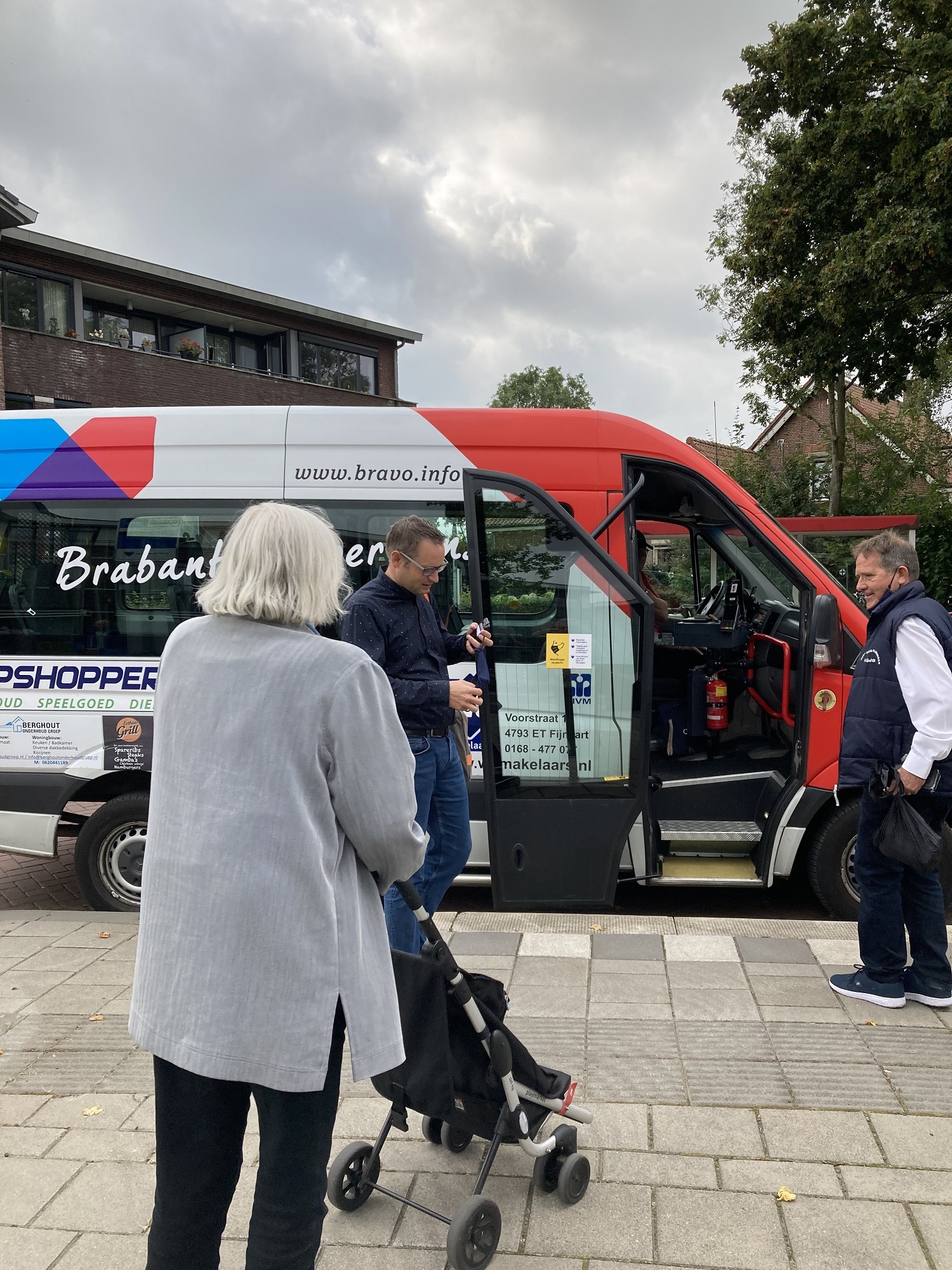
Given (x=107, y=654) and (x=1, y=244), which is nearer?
(x=107, y=654)

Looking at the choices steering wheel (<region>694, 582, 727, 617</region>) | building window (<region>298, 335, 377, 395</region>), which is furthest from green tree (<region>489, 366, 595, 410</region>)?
steering wheel (<region>694, 582, 727, 617</region>)

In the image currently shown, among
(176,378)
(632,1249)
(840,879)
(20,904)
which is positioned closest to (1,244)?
(176,378)

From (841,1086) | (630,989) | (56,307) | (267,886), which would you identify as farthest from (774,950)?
(56,307)

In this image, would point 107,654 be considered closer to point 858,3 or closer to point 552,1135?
point 552,1135

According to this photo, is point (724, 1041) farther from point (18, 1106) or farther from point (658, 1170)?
point (18, 1106)

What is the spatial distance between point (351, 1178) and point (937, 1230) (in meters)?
1.49

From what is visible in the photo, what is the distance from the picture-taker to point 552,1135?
2584mm

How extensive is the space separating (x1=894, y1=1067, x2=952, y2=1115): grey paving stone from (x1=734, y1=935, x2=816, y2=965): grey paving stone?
85cm

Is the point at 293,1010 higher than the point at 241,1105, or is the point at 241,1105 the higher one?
the point at 293,1010

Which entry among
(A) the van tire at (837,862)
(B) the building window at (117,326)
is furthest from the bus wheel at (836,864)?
(B) the building window at (117,326)

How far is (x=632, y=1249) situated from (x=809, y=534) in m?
15.5

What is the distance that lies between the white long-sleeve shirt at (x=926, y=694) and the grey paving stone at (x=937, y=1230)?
149cm

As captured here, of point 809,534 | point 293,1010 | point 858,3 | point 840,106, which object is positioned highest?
point 858,3

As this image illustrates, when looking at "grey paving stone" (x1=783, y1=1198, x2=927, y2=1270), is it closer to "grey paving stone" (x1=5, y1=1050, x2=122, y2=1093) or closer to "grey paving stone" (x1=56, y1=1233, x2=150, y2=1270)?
"grey paving stone" (x1=56, y1=1233, x2=150, y2=1270)
